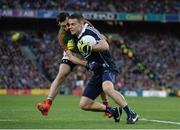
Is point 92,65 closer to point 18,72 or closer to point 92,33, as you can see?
point 92,33

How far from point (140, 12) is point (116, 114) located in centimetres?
3798

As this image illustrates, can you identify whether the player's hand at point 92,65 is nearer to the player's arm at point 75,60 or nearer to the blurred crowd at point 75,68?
the player's arm at point 75,60

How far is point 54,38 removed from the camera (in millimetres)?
49562

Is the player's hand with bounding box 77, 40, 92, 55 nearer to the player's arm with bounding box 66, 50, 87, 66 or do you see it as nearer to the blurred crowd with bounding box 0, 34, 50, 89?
A: the player's arm with bounding box 66, 50, 87, 66

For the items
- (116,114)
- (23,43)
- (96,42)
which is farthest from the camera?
(23,43)

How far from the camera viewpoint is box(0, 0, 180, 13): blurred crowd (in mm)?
48844

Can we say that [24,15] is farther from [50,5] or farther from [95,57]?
[95,57]

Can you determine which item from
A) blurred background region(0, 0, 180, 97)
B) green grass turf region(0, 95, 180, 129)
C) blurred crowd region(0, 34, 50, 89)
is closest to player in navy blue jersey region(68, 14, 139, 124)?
green grass turf region(0, 95, 180, 129)

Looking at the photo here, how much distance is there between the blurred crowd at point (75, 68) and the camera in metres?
43.6

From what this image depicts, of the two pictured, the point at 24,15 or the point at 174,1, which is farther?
the point at 174,1

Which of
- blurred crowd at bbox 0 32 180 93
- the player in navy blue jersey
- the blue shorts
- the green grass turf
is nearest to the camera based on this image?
the green grass turf

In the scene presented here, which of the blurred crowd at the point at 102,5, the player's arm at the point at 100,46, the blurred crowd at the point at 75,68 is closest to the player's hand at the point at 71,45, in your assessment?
the player's arm at the point at 100,46

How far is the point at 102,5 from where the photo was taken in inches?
2003

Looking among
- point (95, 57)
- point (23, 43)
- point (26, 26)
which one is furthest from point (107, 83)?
point (26, 26)
